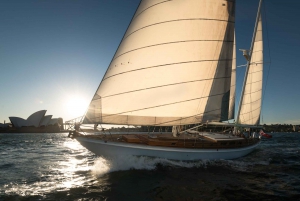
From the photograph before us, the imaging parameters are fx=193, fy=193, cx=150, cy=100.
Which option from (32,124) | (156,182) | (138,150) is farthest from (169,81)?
(32,124)

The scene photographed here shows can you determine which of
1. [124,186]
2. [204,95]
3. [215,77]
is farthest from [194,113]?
[124,186]

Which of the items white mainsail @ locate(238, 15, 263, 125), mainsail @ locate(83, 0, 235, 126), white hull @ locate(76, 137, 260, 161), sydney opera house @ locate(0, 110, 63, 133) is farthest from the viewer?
sydney opera house @ locate(0, 110, 63, 133)

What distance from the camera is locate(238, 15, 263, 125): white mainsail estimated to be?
24.8 metres

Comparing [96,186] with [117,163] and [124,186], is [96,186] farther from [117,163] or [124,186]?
[117,163]

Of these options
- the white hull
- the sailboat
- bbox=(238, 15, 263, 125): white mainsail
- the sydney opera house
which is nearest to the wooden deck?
the sailboat

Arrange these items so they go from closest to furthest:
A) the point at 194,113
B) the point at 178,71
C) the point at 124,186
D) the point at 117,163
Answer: the point at 124,186 < the point at 117,163 < the point at 178,71 < the point at 194,113

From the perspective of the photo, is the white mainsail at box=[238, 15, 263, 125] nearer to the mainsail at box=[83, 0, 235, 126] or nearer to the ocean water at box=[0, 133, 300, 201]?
the mainsail at box=[83, 0, 235, 126]

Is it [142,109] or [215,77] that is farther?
[215,77]

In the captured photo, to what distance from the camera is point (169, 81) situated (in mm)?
12648

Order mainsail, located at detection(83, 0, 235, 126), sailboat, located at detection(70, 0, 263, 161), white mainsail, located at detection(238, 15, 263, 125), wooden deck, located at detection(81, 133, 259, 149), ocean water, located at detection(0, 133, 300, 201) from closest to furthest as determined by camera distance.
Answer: ocean water, located at detection(0, 133, 300, 201) < wooden deck, located at detection(81, 133, 259, 149) < sailboat, located at detection(70, 0, 263, 161) < mainsail, located at detection(83, 0, 235, 126) < white mainsail, located at detection(238, 15, 263, 125)

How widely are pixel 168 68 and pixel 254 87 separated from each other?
1800 cm

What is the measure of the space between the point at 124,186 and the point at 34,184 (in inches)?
182

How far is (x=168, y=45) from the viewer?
12562 mm

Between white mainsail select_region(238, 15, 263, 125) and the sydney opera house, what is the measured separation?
11498cm
